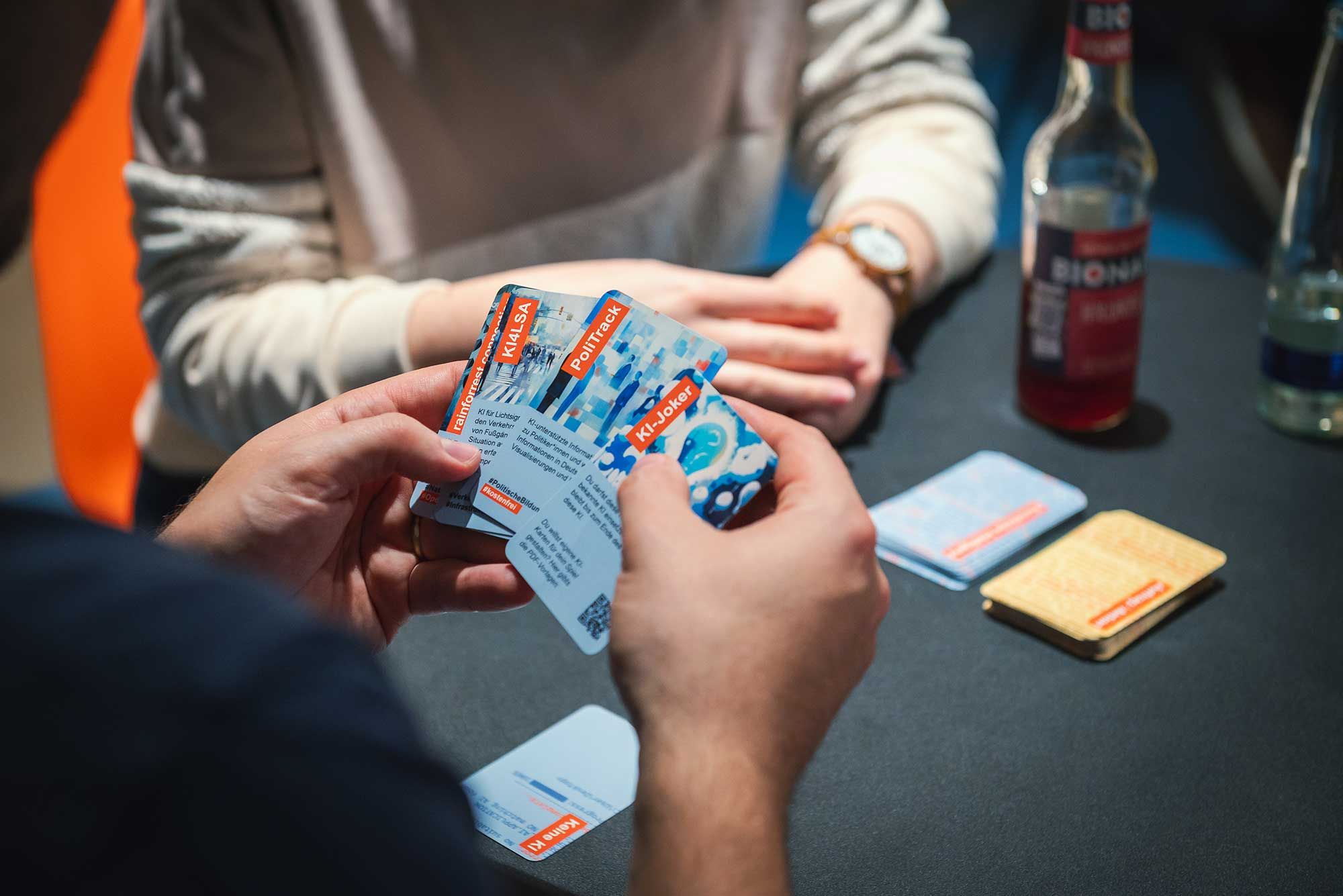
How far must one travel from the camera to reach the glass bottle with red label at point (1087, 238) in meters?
1.00

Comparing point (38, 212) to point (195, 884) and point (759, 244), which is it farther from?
point (195, 884)

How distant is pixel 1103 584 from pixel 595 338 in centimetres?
43

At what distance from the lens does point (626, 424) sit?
2.39ft

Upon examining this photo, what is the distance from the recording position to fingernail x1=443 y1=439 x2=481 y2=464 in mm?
736

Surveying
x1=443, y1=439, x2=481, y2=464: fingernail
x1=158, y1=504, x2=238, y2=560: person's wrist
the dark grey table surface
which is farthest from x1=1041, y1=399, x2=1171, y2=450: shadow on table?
x1=158, y1=504, x2=238, y2=560: person's wrist

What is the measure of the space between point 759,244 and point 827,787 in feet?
3.69

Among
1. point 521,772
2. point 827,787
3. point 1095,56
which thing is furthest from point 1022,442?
point 521,772

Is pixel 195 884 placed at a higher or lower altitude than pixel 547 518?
higher

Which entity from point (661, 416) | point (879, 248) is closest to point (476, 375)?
point (661, 416)

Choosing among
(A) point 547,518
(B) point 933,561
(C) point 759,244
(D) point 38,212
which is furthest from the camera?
(C) point 759,244

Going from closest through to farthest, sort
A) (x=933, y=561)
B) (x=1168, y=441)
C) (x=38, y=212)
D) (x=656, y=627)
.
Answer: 1. (x=656, y=627)
2. (x=933, y=561)
3. (x=1168, y=441)
4. (x=38, y=212)

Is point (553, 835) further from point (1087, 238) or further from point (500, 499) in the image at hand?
point (1087, 238)

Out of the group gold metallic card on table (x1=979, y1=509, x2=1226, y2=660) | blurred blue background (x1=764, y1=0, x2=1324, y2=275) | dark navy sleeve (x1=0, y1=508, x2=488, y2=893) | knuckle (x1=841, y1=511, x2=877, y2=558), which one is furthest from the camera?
blurred blue background (x1=764, y1=0, x2=1324, y2=275)

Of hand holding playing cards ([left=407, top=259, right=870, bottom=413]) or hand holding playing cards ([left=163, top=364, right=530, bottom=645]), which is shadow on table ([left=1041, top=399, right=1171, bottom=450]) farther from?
hand holding playing cards ([left=163, top=364, right=530, bottom=645])
